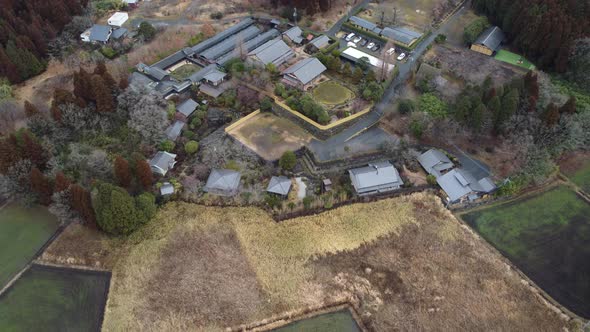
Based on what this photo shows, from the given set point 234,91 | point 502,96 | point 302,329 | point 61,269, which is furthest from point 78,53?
point 502,96

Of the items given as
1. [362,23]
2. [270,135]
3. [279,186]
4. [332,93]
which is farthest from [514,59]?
[279,186]

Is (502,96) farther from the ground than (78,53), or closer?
farther from the ground

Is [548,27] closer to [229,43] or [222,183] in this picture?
[229,43]

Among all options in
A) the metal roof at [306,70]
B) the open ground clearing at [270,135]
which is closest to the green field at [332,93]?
the metal roof at [306,70]

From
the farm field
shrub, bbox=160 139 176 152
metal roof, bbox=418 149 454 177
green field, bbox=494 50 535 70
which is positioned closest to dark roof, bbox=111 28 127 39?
shrub, bbox=160 139 176 152

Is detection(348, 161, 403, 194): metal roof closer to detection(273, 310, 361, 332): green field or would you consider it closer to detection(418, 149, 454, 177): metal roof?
detection(418, 149, 454, 177): metal roof

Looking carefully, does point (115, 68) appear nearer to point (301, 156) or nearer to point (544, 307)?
point (301, 156)
